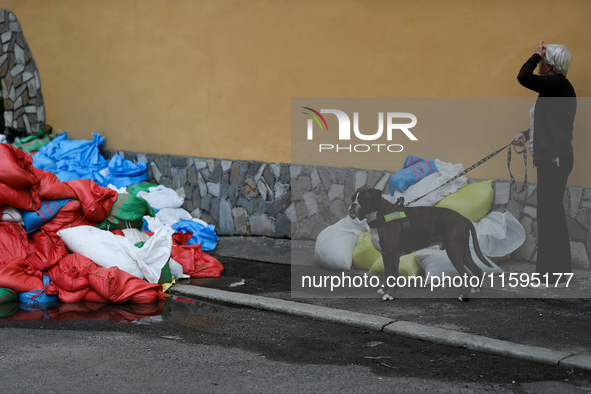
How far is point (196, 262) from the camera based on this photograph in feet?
20.0

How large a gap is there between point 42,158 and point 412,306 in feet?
21.5

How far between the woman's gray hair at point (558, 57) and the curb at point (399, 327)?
2340mm

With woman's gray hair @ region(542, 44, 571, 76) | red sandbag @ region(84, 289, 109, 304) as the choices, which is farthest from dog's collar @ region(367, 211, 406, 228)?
red sandbag @ region(84, 289, 109, 304)

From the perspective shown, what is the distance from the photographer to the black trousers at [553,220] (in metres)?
4.90

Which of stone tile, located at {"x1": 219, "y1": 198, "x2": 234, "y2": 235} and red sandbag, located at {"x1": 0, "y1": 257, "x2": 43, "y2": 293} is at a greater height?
stone tile, located at {"x1": 219, "y1": 198, "x2": 234, "y2": 235}

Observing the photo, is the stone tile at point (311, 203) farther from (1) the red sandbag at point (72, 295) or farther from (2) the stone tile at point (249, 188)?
(1) the red sandbag at point (72, 295)

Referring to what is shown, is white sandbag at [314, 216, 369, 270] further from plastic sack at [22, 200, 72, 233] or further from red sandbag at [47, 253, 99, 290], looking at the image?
plastic sack at [22, 200, 72, 233]

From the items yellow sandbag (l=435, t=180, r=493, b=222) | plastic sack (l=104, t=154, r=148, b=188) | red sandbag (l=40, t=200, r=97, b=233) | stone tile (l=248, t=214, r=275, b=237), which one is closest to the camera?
yellow sandbag (l=435, t=180, r=493, b=222)

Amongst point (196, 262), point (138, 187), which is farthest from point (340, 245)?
point (138, 187)

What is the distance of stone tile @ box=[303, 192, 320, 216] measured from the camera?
18.9ft

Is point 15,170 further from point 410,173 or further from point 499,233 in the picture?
point 499,233

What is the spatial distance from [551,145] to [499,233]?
0.83 metres

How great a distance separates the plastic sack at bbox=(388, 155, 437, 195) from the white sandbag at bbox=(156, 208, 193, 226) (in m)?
3.33

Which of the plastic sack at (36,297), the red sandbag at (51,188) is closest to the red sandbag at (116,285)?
the plastic sack at (36,297)
